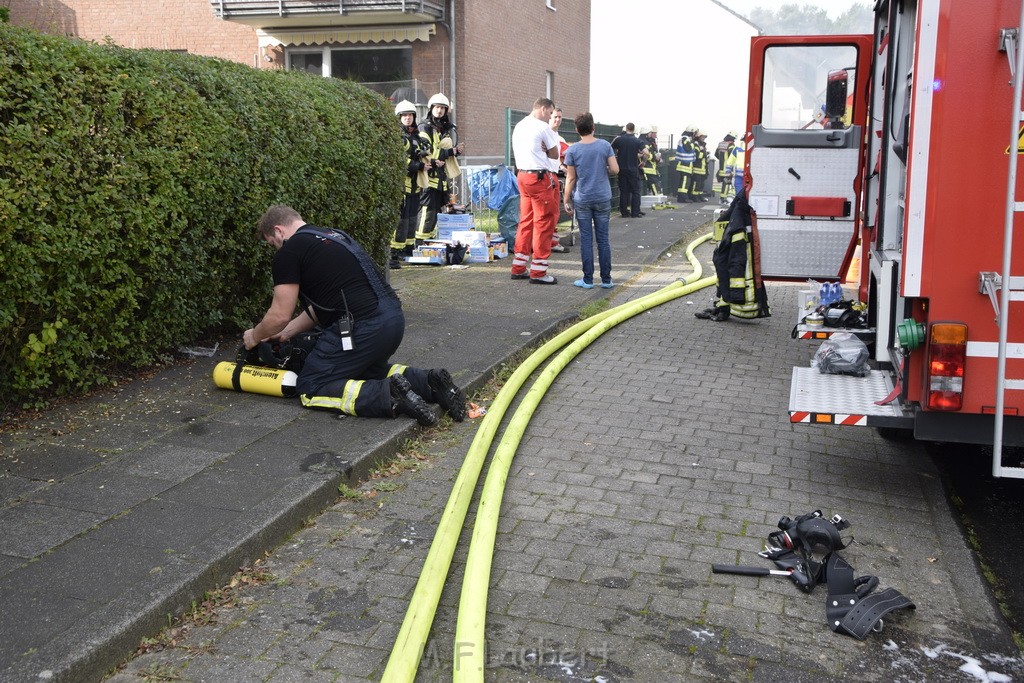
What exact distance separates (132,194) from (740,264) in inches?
213

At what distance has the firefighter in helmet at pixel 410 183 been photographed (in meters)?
12.6

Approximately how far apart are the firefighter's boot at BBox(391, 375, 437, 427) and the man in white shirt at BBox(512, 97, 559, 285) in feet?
17.9

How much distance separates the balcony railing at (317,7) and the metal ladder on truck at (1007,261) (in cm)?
1675

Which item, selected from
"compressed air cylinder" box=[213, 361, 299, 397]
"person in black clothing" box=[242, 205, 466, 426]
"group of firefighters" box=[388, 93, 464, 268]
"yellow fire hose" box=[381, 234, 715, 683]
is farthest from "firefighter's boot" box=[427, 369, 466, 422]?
"group of firefighters" box=[388, 93, 464, 268]

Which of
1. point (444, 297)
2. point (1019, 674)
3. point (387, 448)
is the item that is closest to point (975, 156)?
point (1019, 674)

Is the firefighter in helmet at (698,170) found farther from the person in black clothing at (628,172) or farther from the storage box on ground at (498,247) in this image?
the storage box on ground at (498,247)

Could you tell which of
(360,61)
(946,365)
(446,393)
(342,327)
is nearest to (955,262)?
(946,365)

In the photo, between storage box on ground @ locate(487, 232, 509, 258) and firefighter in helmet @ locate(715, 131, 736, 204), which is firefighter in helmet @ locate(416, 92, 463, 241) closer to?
storage box on ground @ locate(487, 232, 509, 258)

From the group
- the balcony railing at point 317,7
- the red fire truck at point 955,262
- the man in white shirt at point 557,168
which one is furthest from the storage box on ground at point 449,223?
the red fire truck at point 955,262

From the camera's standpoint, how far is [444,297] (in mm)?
10156

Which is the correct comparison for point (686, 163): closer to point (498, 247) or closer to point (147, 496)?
point (498, 247)

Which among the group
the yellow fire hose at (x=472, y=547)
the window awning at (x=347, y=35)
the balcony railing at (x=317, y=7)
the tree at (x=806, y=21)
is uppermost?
the balcony railing at (x=317, y=7)

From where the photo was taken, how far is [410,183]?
502 inches

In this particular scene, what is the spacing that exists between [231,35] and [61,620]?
20801 mm
